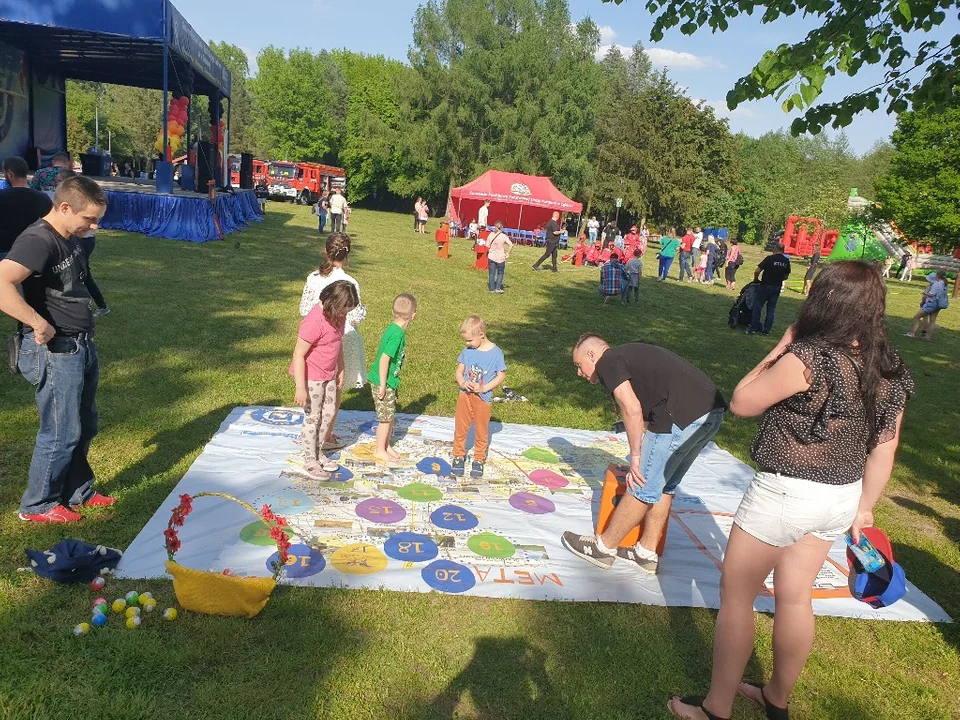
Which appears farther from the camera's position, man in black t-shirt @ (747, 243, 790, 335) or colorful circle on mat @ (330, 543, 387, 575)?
man in black t-shirt @ (747, 243, 790, 335)

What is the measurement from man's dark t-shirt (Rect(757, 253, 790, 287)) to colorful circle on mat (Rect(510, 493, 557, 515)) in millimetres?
10076

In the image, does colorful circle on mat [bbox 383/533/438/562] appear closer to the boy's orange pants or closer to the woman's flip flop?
the boy's orange pants

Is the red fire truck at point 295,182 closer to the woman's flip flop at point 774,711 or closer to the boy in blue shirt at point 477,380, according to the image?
the boy in blue shirt at point 477,380

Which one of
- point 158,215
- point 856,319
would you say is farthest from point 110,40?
point 856,319

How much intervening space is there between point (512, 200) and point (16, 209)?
27.8 m

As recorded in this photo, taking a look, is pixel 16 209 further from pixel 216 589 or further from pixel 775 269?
pixel 775 269

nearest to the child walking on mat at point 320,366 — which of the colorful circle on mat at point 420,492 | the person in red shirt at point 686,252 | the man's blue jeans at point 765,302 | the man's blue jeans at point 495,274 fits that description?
the colorful circle on mat at point 420,492

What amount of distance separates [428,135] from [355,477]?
4138cm

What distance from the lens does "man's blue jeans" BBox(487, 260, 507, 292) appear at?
16359 mm

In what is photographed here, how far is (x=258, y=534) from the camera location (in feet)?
14.6

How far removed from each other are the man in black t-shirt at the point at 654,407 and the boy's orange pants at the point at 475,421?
1.64m

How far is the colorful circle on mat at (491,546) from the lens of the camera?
179 inches

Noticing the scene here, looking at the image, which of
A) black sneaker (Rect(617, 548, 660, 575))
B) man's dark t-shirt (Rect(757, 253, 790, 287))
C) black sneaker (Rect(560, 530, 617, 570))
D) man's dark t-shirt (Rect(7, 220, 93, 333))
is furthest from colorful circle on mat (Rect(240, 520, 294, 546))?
man's dark t-shirt (Rect(757, 253, 790, 287))

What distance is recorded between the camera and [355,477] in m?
5.51
